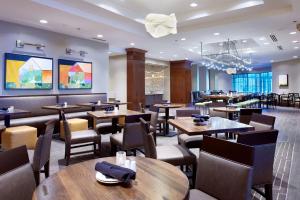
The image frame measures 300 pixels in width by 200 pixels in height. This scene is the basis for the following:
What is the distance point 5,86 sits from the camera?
5.91m

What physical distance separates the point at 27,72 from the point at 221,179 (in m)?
6.27

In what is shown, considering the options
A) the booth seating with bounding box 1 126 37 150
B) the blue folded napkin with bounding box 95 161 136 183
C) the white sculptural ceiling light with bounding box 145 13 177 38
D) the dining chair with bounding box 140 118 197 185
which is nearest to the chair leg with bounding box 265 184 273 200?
the dining chair with bounding box 140 118 197 185

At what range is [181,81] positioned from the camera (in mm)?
15180

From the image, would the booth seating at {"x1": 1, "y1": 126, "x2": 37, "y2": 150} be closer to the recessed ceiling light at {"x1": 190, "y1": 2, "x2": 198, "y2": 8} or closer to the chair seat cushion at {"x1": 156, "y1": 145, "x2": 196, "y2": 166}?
the chair seat cushion at {"x1": 156, "y1": 145, "x2": 196, "y2": 166}

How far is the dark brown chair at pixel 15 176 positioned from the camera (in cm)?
132

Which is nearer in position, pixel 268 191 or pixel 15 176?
pixel 15 176

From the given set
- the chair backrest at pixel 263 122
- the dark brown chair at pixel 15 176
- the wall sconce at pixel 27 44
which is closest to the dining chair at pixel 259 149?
the chair backrest at pixel 263 122

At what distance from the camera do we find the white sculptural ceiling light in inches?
145

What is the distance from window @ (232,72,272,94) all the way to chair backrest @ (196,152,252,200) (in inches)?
820

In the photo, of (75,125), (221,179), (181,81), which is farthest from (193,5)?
(181,81)

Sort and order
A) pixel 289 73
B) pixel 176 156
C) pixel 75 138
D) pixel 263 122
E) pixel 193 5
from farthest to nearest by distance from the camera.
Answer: pixel 289 73 → pixel 193 5 → pixel 75 138 → pixel 263 122 → pixel 176 156

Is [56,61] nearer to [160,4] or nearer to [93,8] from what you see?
[93,8]

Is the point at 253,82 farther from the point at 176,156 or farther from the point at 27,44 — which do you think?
the point at 176,156

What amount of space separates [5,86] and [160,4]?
4568 mm
